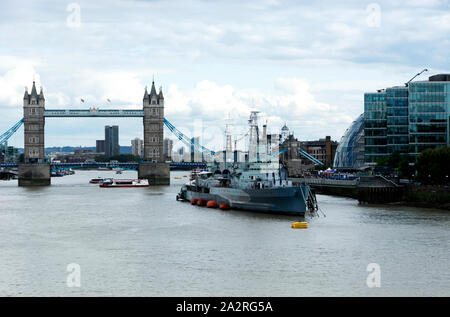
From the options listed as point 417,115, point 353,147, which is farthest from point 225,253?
point 353,147

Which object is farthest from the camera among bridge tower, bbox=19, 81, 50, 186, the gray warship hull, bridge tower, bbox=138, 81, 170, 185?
bridge tower, bbox=19, 81, 50, 186

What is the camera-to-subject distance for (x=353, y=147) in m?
108

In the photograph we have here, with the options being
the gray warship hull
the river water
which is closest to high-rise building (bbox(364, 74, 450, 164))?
the river water

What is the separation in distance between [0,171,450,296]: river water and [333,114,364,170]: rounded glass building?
175 ft

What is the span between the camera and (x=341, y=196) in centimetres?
7338

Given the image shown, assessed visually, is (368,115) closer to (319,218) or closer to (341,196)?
(341,196)

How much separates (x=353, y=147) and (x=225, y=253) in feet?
257

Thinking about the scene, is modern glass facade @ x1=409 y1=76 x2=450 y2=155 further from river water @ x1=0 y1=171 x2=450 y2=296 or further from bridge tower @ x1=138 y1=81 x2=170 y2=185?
bridge tower @ x1=138 y1=81 x2=170 y2=185

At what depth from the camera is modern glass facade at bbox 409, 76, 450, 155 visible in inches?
3295

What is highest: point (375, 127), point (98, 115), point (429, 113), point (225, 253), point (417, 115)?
point (98, 115)

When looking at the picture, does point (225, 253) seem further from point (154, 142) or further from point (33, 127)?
point (33, 127)

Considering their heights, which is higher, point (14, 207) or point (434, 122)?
point (434, 122)

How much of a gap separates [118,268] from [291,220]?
763 inches
